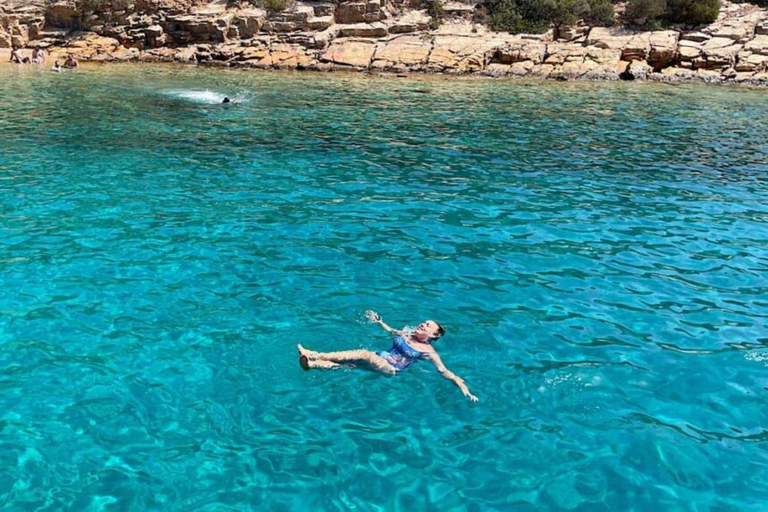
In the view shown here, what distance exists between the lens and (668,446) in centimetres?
596

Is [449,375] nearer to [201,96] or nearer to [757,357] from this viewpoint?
[757,357]

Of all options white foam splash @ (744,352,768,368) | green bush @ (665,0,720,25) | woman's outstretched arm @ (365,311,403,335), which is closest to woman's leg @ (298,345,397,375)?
woman's outstretched arm @ (365,311,403,335)

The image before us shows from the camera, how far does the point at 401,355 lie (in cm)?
693

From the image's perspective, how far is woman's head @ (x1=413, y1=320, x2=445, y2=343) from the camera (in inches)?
281

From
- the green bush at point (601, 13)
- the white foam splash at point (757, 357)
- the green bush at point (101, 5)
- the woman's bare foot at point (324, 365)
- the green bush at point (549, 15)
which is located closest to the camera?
the woman's bare foot at point (324, 365)

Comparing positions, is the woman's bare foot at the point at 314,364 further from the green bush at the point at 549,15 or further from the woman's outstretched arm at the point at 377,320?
the green bush at the point at 549,15

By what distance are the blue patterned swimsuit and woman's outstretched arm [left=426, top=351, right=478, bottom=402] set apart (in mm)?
169

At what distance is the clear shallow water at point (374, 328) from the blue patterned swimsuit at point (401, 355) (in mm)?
157

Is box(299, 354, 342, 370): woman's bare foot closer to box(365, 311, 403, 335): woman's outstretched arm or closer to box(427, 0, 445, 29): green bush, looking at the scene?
box(365, 311, 403, 335): woman's outstretched arm

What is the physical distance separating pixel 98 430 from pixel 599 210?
1087 centimetres

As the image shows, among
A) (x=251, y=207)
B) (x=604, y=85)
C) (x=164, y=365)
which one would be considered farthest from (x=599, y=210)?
(x=604, y=85)

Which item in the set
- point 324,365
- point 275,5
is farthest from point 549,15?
point 324,365

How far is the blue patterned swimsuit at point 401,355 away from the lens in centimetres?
691

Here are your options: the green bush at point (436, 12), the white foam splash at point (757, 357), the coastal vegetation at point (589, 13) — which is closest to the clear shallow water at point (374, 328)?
the white foam splash at point (757, 357)
